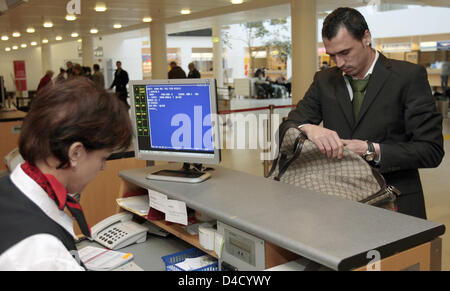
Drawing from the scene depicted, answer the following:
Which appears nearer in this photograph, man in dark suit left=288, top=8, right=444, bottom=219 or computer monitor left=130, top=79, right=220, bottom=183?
man in dark suit left=288, top=8, right=444, bottom=219

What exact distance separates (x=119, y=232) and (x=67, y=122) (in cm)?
126

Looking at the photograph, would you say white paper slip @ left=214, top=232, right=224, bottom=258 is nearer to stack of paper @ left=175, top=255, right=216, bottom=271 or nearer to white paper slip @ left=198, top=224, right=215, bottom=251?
white paper slip @ left=198, top=224, right=215, bottom=251

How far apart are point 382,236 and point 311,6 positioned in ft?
27.7

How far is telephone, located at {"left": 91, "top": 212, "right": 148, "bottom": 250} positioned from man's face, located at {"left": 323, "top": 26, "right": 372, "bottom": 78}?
1.20 m

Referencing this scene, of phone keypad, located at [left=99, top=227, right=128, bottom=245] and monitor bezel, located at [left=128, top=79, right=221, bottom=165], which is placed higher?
monitor bezel, located at [left=128, top=79, right=221, bottom=165]

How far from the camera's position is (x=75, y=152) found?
114cm

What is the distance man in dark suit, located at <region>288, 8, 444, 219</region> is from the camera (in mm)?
1890

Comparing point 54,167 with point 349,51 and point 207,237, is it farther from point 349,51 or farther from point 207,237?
point 349,51

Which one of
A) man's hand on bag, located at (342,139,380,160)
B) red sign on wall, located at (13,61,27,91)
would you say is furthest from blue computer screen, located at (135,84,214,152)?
red sign on wall, located at (13,61,27,91)

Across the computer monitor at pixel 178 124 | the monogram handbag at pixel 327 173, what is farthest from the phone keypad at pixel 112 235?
the monogram handbag at pixel 327 173

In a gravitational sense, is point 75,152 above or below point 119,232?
above

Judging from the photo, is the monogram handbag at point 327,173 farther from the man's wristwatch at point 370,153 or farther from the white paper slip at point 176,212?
the white paper slip at point 176,212

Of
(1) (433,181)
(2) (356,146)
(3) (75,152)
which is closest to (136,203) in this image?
(2) (356,146)

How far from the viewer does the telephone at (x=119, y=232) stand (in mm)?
2199
